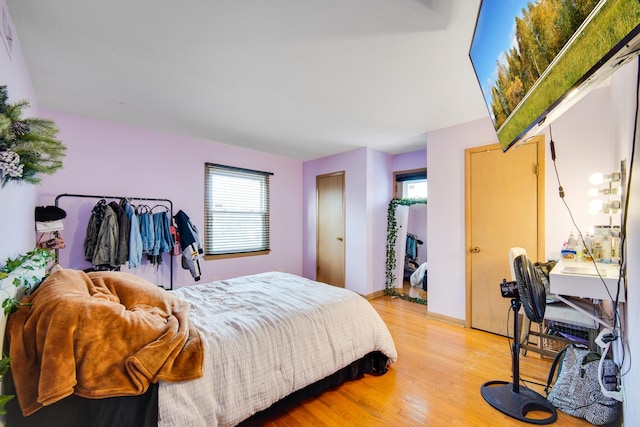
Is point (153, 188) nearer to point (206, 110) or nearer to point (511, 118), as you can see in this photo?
point (206, 110)

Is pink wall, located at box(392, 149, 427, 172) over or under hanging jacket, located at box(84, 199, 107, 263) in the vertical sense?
over

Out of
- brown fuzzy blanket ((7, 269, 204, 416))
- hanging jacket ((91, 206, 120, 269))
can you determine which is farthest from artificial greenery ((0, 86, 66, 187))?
hanging jacket ((91, 206, 120, 269))

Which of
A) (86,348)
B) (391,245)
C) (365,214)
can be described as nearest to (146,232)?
(86,348)

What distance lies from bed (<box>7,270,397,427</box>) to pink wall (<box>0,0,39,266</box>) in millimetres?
378

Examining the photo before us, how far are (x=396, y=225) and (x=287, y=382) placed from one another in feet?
11.1

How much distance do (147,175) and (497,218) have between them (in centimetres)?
429

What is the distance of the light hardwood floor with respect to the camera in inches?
67.3

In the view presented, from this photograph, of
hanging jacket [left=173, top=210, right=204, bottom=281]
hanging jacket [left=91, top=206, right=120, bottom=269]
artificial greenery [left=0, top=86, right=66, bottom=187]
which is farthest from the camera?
hanging jacket [left=173, top=210, right=204, bottom=281]

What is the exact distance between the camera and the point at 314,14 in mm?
1543

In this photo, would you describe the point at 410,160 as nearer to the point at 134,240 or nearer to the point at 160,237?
the point at 160,237

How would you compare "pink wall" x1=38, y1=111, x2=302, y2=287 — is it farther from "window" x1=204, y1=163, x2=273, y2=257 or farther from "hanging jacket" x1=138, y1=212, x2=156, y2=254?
"hanging jacket" x1=138, y1=212, x2=156, y2=254

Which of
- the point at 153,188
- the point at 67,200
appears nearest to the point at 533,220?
the point at 153,188

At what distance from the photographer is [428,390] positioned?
6.57 feet

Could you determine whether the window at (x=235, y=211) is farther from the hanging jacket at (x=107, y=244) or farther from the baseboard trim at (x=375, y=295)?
the baseboard trim at (x=375, y=295)
